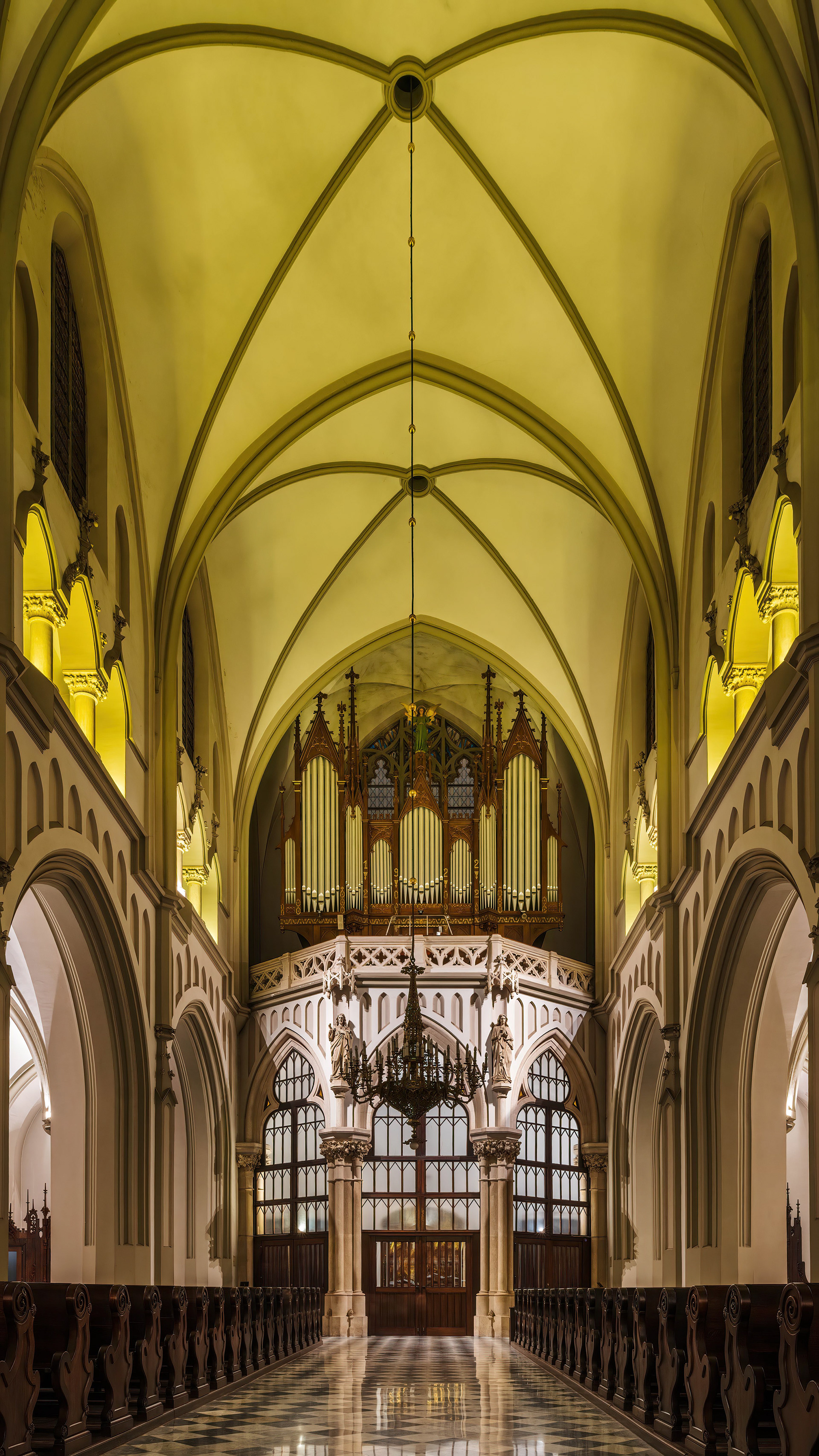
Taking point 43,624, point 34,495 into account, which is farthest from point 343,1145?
point 34,495

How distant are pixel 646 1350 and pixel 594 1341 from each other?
287cm

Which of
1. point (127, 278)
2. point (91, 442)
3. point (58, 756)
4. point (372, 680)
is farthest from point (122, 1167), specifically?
point (372, 680)

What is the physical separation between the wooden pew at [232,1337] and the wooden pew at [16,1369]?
20.9ft

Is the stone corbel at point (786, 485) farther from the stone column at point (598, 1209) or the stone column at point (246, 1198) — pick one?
the stone column at point (246, 1198)

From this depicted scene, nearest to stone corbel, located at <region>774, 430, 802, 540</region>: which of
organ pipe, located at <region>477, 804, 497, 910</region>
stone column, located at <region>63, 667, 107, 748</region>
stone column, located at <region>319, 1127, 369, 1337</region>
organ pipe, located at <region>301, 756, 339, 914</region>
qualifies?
stone column, located at <region>63, 667, 107, 748</region>

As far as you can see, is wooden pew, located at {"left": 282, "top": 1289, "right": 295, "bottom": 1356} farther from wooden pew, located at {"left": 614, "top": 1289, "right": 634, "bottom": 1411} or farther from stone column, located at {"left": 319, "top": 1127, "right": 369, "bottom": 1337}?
wooden pew, located at {"left": 614, "top": 1289, "right": 634, "bottom": 1411}

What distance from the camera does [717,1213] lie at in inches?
629

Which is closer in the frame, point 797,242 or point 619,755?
point 797,242

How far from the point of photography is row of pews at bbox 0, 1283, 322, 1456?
7.59 meters

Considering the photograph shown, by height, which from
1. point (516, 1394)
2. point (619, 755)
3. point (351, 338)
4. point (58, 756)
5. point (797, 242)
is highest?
point (351, 338)

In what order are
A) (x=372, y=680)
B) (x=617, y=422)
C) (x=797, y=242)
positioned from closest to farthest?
(x=797, y=242) < (x=617, y=422) < (x=372, y=680)

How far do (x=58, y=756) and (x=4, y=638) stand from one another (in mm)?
2911

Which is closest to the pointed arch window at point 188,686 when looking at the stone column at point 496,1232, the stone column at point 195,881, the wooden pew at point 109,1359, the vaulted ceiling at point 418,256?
the vaulted ceiling at point 418,256

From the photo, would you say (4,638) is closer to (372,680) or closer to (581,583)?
(581,583)
